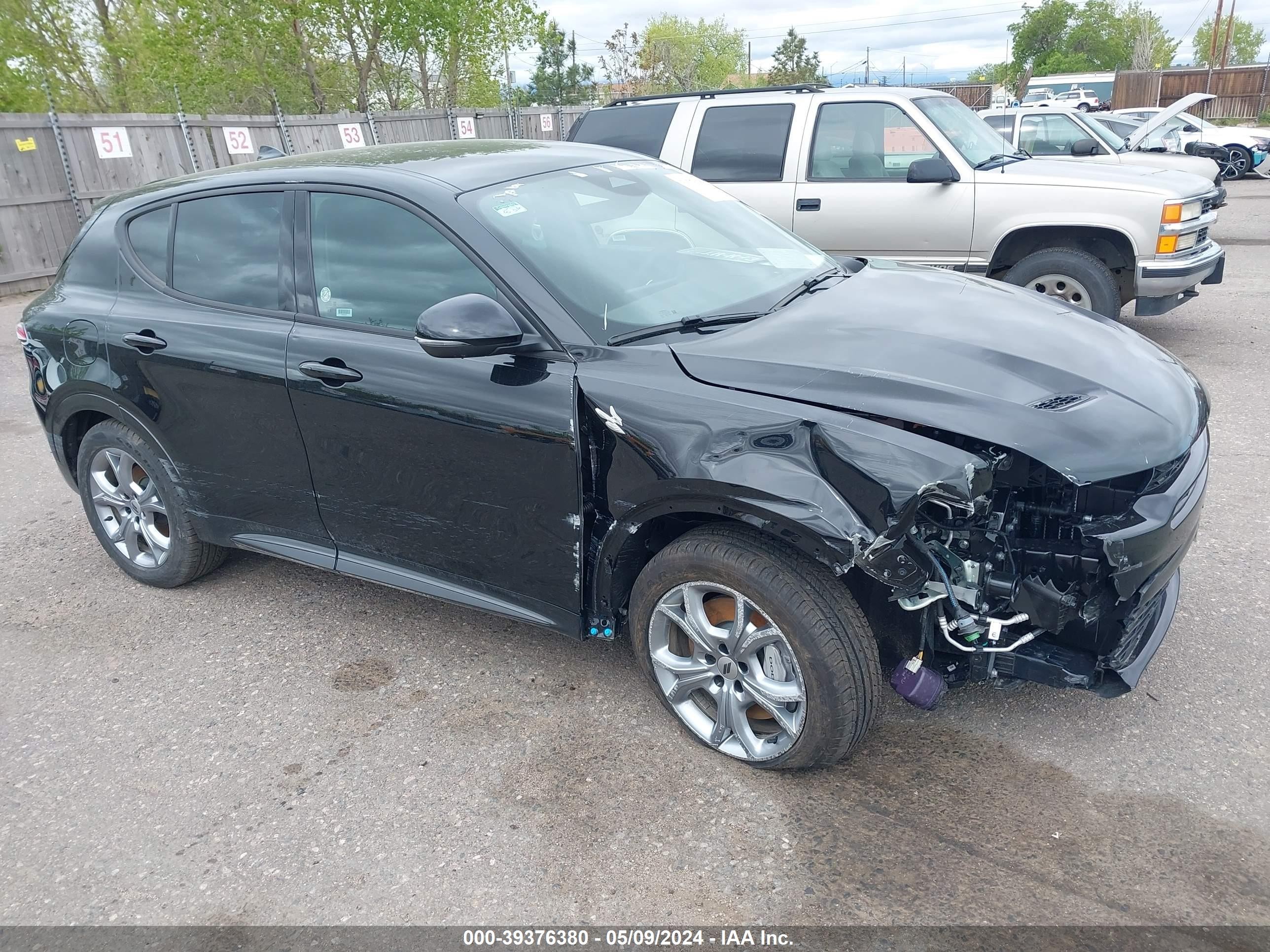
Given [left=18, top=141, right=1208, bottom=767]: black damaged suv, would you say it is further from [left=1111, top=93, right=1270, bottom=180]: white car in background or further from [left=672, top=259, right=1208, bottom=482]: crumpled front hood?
[left=1111, top=93, right=1270, bottom=180]: white car in background

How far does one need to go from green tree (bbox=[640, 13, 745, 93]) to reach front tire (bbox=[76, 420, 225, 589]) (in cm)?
3965

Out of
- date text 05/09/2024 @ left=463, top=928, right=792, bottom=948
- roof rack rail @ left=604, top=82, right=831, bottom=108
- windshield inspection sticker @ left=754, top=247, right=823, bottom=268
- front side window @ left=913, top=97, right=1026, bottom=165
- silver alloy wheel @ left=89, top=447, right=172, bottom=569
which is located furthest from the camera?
roof rack rail @ left=604, top=82, right=831, bottom=108

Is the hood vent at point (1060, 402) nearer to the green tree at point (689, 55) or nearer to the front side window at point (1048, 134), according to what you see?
the front side window at point (1048, 134)

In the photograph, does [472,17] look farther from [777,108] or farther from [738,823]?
[738,823]

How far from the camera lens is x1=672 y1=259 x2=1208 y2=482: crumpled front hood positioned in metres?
2.63

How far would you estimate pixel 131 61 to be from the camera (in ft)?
84.9

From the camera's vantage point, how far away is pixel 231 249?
382cm

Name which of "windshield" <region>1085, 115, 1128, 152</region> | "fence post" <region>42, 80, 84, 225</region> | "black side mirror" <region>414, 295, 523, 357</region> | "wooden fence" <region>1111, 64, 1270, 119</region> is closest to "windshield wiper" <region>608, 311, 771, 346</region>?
"black side mirror" <region>414, 295, 523, 357</region>

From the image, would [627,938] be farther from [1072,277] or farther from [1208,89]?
[1208,89]

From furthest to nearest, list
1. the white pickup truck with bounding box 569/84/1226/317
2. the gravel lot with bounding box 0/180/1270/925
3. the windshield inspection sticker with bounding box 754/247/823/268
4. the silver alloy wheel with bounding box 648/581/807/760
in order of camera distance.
Result: 1. the white pickup truck with bounding box 569/84/1226/317
2. the windshield inspection sticker with bounding box 754/247/823/268
3. the silver alloy wheel with bounding box 648/581/807/760
4. the gravel lot with bounding box 0/180/1270/925

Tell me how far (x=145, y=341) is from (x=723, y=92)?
5.43m

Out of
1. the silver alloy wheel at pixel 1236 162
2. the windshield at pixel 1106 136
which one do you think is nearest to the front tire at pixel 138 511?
the windshield at pixel 1106 136

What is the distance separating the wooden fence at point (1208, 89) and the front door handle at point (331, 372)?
37.7 meters

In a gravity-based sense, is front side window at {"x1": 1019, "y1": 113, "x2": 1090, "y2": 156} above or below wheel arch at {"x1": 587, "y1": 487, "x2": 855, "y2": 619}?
above
